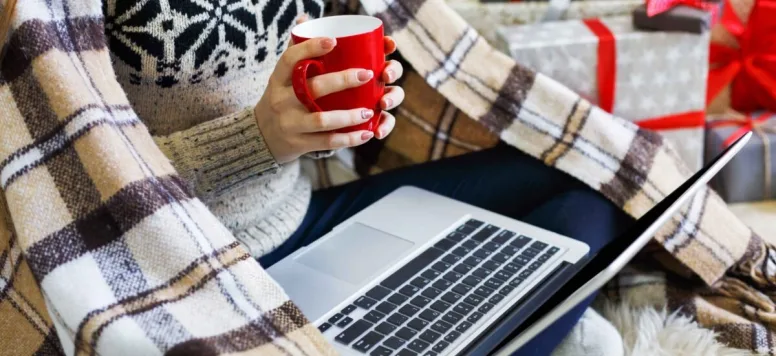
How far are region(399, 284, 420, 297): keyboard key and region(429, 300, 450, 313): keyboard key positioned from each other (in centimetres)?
3

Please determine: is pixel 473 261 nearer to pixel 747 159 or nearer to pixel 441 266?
pixel 441 266

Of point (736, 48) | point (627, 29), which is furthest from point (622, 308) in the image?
point (736, 48)

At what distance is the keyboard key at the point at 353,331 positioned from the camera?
69 centimetres

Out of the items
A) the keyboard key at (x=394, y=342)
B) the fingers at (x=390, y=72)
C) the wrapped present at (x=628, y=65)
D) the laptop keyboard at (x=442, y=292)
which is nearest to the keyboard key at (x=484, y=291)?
the laptop keyboard at (x=442, y=292)

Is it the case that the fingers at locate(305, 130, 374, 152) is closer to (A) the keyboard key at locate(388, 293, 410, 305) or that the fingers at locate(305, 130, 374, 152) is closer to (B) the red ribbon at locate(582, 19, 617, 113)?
(A) the keyboard key at locate(388, 293, 410, 305)

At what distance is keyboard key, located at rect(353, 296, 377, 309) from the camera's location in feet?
2.42

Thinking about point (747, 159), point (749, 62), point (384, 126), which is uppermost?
point (384, 126)

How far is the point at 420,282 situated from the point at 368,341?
110mm

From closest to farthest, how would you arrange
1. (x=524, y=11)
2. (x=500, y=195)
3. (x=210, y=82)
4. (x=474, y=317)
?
(x=474, y=317)
(x=210, y=82)
(x=500, y=195)
(x=524, y=11)

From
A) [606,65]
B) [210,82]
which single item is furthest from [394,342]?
[606,65]

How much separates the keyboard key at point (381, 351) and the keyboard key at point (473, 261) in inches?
6.5

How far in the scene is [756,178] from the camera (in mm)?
1215

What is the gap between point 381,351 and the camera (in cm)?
67

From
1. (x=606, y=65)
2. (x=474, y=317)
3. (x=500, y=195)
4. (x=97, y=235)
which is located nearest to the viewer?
(x=97, y=235)
